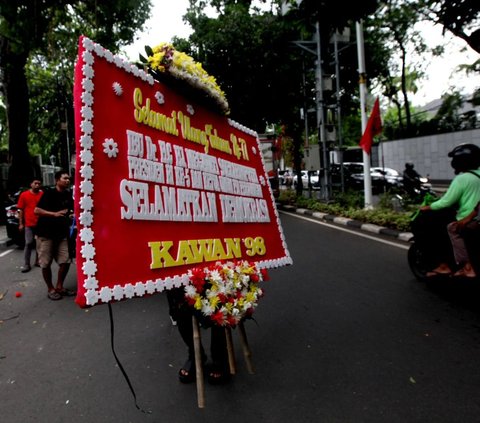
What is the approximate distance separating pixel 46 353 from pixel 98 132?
2.37 meters

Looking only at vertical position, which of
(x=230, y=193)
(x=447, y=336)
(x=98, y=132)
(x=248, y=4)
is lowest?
(x=447, y=336)

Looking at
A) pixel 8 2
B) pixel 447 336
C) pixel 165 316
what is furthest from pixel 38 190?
pixel 447 336

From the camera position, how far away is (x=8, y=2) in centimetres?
496

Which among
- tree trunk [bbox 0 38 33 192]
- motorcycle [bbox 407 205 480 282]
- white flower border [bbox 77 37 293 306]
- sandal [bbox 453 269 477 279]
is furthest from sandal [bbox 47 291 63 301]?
tree trunk [bbox 0 38 33 192]

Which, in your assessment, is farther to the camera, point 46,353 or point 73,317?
point 73,317

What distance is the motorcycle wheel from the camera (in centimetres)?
519

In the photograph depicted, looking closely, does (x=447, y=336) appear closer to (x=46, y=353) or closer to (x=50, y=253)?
(x=46, y=353)

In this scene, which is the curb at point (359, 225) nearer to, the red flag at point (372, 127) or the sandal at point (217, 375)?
the red flag at point (372, 127)

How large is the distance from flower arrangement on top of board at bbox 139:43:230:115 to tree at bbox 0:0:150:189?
3.63 metres

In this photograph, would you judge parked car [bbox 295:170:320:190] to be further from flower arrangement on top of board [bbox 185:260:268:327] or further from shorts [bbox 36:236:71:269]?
flower arrangement on top of board [bbox 185:260:268:327]

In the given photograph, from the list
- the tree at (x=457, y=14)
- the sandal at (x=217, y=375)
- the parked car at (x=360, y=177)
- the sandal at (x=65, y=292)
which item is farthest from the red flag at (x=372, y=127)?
the parked car at (x=360, y=177)

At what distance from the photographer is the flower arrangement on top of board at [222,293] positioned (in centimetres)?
240

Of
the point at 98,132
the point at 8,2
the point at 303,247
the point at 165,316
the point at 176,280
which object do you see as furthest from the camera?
the point at 303,247

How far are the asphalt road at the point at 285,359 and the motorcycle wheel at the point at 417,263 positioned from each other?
167 millimetres
